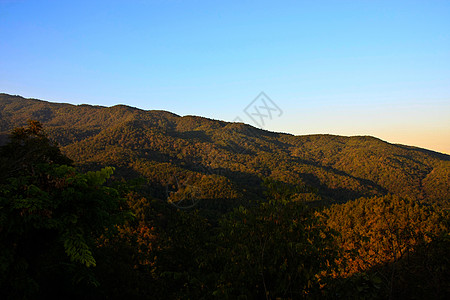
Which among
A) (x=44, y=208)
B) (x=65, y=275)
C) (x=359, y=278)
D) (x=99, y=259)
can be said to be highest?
(x=44, y=208)

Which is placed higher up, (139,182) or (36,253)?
(139,182)

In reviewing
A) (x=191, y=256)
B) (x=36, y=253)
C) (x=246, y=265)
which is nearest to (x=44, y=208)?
(x=36, y=253)

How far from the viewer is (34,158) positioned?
6422mm

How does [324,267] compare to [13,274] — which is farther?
[324,267]

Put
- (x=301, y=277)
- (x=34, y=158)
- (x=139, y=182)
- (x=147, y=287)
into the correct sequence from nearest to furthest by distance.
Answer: (x=301, y=277)
(x=34, y=158)
(x=139, y=182)
(x=147, y=287)

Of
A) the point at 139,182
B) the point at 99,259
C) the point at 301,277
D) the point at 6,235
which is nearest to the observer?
the point at 6,235

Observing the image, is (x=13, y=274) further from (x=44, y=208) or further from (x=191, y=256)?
(x=191, y=256)

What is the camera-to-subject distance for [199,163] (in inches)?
7781

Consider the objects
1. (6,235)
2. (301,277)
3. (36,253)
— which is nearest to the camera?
(6,235)

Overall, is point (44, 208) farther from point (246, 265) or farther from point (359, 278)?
point (359, 278)

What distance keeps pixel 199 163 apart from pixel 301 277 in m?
193

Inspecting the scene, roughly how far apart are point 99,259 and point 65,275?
3.71 m

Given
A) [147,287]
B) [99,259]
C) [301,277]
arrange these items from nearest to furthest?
[301,277] → [99,259] → [147,287]

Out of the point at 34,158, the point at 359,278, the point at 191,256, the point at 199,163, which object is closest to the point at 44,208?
the point at 34,158
